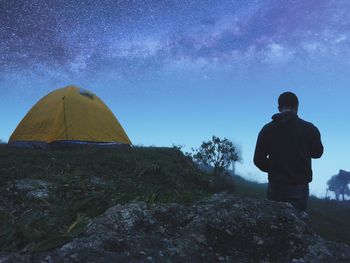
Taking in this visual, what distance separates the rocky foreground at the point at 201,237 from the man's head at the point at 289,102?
1990 millimetres

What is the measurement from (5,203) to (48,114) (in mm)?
10037

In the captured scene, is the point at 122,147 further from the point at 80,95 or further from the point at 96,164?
the point at 96,164

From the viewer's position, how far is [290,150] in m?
5.69

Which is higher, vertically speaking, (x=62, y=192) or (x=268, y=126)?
(x=268, y=126)

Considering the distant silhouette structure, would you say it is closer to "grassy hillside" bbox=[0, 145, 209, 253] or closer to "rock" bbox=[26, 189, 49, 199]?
"grassy hillside" bbox=[0, 145, 209, 253]

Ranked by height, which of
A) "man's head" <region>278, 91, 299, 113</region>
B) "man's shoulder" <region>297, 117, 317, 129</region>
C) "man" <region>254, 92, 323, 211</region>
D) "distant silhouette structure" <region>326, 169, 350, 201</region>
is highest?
"distant silhouette structure" <region>326, 169, 350, 201</region>

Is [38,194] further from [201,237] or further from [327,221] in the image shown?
[327,221]

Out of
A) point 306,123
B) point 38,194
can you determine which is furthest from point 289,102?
point 38,194

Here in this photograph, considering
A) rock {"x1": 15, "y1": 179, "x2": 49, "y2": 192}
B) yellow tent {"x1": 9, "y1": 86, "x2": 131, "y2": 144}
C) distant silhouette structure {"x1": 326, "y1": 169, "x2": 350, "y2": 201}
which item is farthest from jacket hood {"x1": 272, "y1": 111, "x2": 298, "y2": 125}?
distant silhouette structure {"x1": 326, "y1": 169, "x2": 350, "y2": 201}

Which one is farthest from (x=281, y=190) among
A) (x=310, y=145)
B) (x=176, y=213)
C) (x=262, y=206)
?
(x=176, y=213)

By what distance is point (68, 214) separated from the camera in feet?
14.8

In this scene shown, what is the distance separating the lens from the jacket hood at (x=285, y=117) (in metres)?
5.67

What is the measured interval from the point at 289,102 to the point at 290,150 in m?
0.68

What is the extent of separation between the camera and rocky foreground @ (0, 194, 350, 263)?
3141 millimetres
